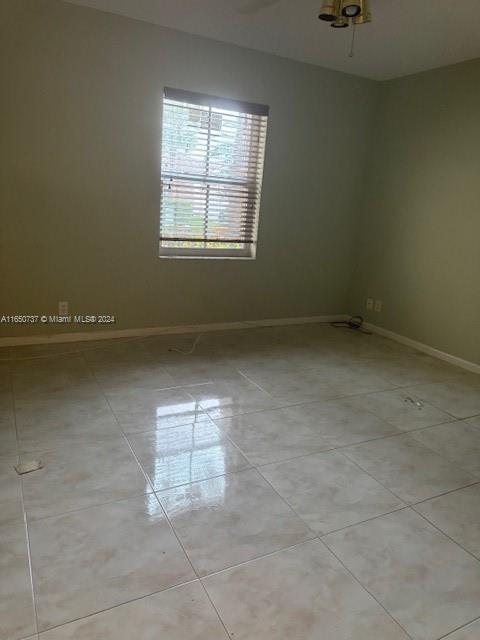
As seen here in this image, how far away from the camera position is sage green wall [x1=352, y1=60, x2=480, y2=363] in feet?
11.8

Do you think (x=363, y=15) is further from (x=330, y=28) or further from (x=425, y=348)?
(x=425, y=348)

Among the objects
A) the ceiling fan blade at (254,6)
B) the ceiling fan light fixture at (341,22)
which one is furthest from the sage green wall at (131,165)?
the ceiling fan light fixture at (341,22)

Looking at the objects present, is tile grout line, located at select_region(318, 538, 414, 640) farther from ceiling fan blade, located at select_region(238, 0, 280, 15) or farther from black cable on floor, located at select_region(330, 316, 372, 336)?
black cable on floor, located at select_region(330, 316, 372, 336)

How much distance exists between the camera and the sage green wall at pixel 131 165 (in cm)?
309

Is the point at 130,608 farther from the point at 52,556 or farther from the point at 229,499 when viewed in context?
the point at 229,499

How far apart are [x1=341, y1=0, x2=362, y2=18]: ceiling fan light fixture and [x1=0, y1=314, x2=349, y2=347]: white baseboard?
2533mm

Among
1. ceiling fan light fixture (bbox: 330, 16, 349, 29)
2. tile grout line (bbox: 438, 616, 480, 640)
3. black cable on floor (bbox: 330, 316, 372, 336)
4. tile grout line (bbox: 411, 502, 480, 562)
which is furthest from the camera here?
black cable on floor (bbox: 330, 316, 372, 336)

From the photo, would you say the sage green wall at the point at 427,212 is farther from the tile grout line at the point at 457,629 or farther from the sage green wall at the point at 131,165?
the tile grout line at the point at 457,629

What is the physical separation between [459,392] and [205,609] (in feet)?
8.11

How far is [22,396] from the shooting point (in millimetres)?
2643

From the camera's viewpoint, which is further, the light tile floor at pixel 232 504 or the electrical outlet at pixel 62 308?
the electrical outlet at pixel 62 308

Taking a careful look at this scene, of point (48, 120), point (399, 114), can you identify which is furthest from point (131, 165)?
point (399, 114)

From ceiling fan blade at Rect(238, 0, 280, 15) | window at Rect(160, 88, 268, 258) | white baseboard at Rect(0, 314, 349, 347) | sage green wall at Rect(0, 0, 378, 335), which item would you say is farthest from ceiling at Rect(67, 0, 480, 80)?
white baseboard at Rect(0, 314, 349, 347)

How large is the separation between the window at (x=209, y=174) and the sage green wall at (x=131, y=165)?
3.7 inches
